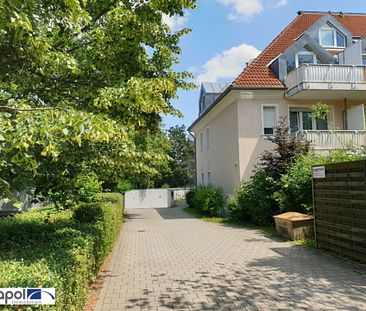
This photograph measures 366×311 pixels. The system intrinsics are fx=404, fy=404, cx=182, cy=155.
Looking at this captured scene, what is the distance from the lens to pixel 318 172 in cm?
1024

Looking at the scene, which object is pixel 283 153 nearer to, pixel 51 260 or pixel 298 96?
pixel 298 96

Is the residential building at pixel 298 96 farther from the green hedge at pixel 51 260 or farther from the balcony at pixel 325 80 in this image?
the green hedge at pixel 51 260

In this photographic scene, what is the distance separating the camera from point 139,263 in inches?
370

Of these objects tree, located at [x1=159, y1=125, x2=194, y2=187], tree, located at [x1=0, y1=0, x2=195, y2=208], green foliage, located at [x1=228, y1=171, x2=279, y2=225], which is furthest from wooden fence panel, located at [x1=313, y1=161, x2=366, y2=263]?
tree, located at [x1=159, y1=125, x2=194, y2=187]

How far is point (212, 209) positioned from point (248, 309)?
1534cm

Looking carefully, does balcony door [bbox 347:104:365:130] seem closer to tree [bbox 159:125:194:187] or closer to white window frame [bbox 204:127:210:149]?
white window frame [bbox 204:127:210:149]

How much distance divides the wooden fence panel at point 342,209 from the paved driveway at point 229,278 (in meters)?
0.37

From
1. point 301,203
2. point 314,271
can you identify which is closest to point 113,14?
point 314,271

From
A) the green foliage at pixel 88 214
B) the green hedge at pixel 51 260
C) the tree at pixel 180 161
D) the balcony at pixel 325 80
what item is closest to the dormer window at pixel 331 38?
the balcony at pixel 325 80

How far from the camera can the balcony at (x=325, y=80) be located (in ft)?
61.3

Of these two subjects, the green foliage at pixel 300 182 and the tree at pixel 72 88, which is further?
the green foliage at pixel 300 182

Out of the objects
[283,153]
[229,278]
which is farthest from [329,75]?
[229,278]

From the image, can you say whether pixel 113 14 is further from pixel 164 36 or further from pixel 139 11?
pixel 164 36

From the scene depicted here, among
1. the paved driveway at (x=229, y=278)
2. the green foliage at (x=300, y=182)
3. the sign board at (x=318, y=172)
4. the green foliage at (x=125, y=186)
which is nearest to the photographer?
the paved driveway at (x=229, y=278)
